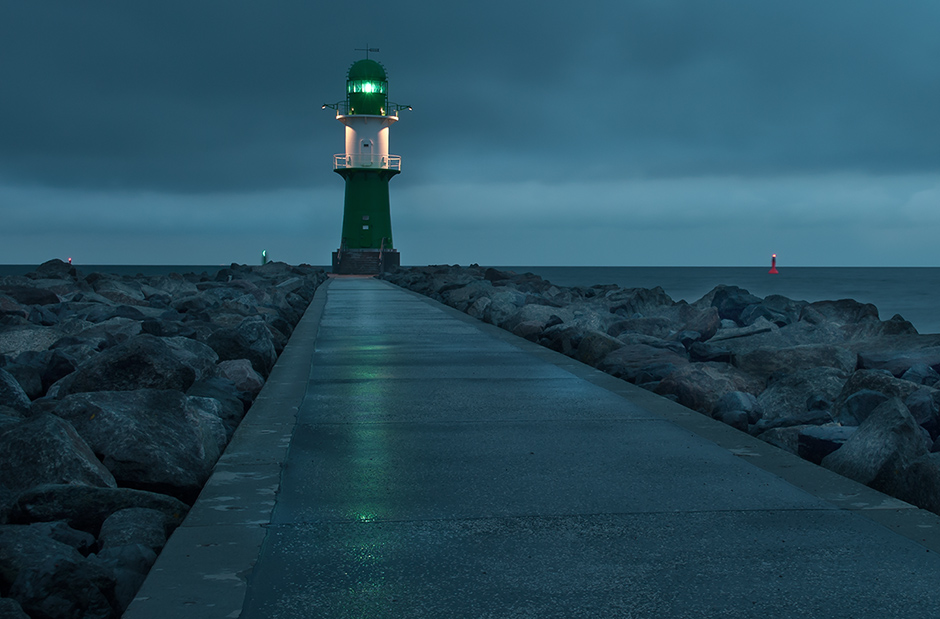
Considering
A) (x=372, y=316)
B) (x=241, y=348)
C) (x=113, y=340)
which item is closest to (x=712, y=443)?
(x=241, y=348)

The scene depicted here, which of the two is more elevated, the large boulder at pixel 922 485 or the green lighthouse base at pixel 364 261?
the green lighthouse base at pixel 364 261

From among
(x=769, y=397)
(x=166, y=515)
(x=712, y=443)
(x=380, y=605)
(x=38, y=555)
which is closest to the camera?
(x=380, y=605)

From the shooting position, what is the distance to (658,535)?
2963 millimetres

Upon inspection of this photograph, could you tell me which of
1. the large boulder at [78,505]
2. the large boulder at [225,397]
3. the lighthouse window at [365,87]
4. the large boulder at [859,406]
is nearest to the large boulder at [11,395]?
the large boulder at [225,397]

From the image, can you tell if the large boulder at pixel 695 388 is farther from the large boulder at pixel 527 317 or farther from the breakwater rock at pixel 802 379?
the large boulder at pixel 527 317

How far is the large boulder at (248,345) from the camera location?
23.1 ft

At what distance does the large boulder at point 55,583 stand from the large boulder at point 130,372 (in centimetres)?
309

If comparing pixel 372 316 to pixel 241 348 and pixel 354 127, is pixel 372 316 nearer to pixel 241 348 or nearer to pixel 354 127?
pixel 241 348

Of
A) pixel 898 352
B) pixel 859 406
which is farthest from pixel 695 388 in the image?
pixel 898 352

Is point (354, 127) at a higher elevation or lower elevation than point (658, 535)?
higher

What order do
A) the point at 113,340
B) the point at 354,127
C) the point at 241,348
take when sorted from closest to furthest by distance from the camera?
the point at 241,348 < the point at 113,340 < the point at 354,127

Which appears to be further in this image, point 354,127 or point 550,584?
point 354,127

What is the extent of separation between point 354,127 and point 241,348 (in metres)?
31.7

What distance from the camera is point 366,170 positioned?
37.8 meters
